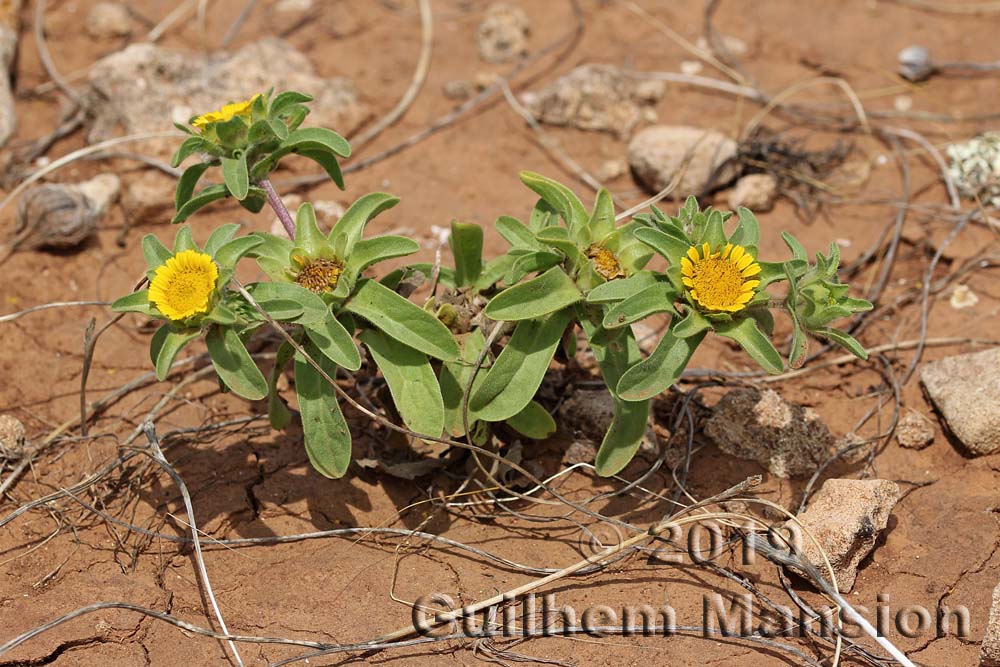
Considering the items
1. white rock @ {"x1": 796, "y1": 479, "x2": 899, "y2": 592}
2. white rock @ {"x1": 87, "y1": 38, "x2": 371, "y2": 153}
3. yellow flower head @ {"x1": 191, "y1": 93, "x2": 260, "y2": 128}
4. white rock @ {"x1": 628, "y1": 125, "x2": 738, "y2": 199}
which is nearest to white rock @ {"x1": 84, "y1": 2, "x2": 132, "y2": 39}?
white rock @ {"x1": 87, "y1": 38, "x2": 371, "y2": 153}

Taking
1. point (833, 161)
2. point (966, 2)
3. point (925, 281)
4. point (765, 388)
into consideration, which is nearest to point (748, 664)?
point (765, 388)

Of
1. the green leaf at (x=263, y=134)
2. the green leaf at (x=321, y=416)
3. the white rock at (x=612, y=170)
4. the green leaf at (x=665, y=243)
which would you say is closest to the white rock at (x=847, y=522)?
the green leaf at (x=665, y=243)

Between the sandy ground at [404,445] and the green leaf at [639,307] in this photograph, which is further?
the sandy ground at [404,445]

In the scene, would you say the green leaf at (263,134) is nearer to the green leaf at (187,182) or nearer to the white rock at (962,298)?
the green leaf at (187,182)

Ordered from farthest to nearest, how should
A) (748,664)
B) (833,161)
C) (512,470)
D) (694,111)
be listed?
(694,111)
(833,161)
(512,470)
(748,664)

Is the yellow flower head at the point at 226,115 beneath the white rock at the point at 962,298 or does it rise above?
above

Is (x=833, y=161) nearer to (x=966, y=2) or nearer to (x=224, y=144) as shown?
(x=966, y=2)

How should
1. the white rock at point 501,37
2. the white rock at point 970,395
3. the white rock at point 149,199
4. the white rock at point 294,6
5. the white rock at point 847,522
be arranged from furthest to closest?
the white rock at point 294,6 < the white rock at point 501,37 < the white rock at point 149,199 < the white rock at point 970,395 < the white rock at point 847,522
